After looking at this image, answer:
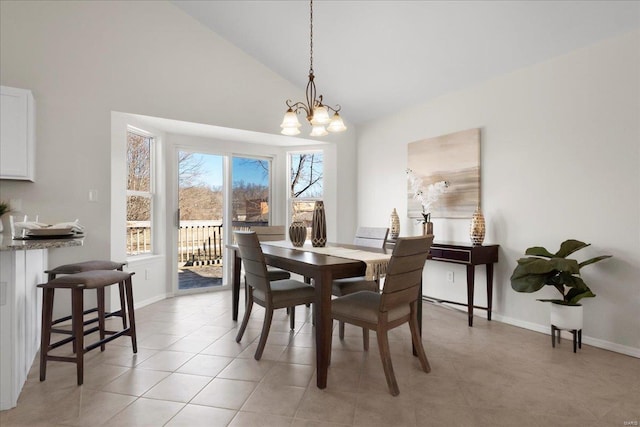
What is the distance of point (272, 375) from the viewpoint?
2.38 metres

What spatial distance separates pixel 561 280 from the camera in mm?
2816

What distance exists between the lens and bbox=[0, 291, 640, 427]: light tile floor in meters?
1.89

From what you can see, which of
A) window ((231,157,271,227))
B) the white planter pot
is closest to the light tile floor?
the white planter pot

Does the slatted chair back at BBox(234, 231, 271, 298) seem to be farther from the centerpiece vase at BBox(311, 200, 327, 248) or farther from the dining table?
the centerpiece vase at BBox(311, 200, 327, 248)

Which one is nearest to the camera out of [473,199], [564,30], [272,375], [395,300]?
[395,300]

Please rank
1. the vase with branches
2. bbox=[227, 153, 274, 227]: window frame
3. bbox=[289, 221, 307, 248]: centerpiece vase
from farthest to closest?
bbox=[227, 153, 274, 227]: window frame < the vase with branches < bbox=[289, 221, 307, 248]: centerpiece vase

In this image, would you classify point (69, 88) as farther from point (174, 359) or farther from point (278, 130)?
point (174, 359)

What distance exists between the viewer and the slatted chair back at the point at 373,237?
11.4ft

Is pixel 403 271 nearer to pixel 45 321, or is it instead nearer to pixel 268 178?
pixel 45 321

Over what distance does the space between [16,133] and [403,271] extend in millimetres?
3269

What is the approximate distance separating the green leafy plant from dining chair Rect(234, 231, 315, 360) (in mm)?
1681

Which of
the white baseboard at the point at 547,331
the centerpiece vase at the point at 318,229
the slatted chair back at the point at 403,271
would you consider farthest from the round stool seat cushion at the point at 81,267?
the white baseboard at the point at 547,331

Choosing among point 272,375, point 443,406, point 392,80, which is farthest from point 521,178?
point 272,375

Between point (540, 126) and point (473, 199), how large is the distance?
90 centimetres
